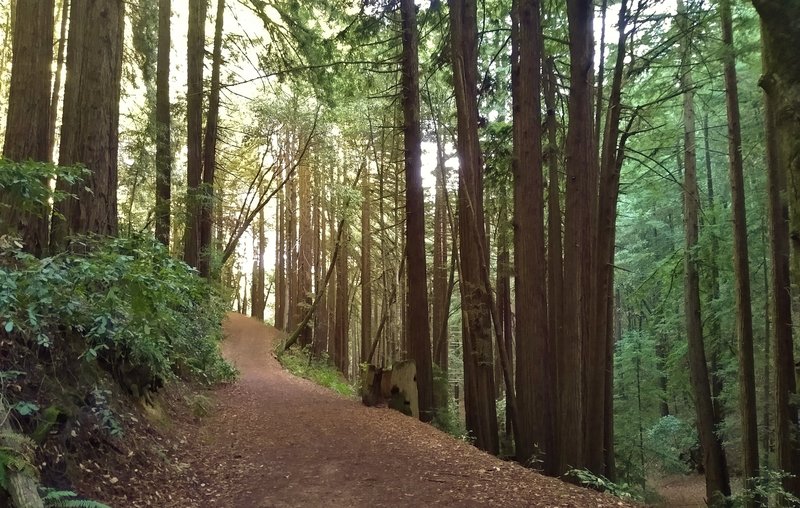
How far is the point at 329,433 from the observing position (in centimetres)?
780

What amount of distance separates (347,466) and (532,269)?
4.20 meters

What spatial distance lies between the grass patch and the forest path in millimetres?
9142

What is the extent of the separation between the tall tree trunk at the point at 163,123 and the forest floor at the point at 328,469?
4.09 metres

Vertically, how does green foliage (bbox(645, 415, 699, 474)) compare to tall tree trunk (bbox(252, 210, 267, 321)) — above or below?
below

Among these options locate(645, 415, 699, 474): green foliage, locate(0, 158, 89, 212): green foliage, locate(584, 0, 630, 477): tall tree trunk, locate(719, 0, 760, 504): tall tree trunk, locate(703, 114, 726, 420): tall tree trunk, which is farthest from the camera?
locate(645, 415, 699, 474): green foliage

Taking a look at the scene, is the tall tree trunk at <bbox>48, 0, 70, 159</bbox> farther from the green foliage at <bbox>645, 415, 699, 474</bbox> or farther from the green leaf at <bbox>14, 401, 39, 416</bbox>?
the green foliage at <bbox>645, 415, 699, 474</bbox>

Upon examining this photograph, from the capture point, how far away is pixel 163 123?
11648 millimetres

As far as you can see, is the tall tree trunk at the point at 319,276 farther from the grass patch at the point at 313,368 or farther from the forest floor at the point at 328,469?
the forest floor at the point at 328,469

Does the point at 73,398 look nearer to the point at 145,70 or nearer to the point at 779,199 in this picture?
the point at 145,70

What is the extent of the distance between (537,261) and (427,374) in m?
3.76

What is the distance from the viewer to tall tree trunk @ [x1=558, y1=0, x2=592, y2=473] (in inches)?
318

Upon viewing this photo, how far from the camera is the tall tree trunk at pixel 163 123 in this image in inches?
444

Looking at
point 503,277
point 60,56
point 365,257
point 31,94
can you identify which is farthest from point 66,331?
point 365,257

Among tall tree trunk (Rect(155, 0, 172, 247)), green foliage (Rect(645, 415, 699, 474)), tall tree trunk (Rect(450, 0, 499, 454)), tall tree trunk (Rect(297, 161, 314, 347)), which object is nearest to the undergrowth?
tall tree trunk (Rect(450, 0, 499, 454))
